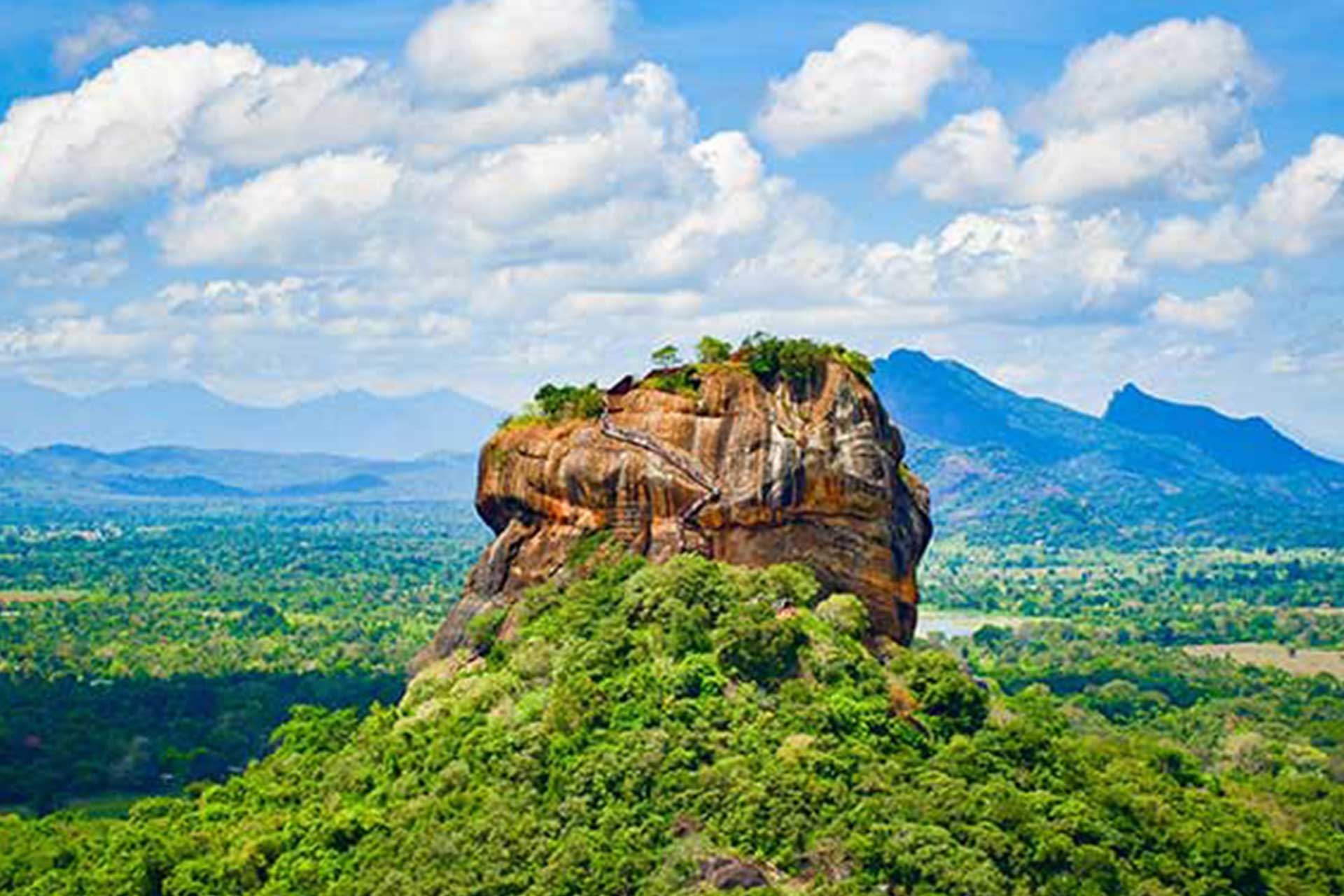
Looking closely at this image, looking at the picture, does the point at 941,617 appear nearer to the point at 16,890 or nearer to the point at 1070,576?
the point at 1070,576

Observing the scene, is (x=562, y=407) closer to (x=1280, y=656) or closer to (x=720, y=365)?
(x=720, y=365)

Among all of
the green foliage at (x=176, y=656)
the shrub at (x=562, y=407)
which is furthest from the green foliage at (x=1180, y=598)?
the shrub at (x=562, y=407)

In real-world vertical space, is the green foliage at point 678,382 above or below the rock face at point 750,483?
above

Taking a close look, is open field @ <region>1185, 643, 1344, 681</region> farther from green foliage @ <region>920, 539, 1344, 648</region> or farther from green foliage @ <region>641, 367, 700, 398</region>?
green foliage @ <region>641, 367, 700, 398</region>

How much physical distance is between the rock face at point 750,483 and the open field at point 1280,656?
70675 mm

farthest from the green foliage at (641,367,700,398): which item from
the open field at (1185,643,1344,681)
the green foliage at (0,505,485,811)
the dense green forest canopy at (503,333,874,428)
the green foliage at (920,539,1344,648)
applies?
the green foliage at (920,539,1344,648)

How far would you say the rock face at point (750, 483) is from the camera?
40.8 meters

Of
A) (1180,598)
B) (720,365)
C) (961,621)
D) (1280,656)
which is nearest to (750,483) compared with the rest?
(720,365)

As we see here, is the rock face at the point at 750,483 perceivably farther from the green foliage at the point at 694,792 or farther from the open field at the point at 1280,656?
the open field at the point at 1280,656

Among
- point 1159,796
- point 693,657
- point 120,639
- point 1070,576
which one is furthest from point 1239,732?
point 1070,576

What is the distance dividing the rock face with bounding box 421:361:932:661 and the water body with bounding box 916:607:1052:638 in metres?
86.1

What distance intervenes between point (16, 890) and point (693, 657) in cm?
1608

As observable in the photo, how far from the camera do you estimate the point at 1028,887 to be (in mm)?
31469

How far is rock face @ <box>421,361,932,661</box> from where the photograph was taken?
134 ft
